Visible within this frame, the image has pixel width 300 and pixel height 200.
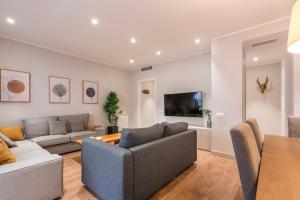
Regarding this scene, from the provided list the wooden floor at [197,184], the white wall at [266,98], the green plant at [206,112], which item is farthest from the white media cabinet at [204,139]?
the white wall at [266,98]

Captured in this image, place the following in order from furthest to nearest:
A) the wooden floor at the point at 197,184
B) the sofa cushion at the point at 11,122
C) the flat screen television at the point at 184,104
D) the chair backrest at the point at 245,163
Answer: the flat screen television at the point at 184,104 < the sofa cushion at the point at 11,122 < the wooden floor at the point at 197,184 < the chair backrest at the point at 245,163

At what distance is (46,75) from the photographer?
3898 mm

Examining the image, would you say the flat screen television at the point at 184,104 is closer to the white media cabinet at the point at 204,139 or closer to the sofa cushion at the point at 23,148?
the white media cabinet at the point at 204,139

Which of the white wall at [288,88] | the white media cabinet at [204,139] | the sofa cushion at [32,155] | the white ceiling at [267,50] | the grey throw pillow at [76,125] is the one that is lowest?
the white media cabinet at [204,139]

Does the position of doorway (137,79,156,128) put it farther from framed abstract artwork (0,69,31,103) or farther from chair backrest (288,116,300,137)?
chair backrest (288,116,300,137)

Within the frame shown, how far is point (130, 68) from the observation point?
607 centimetres

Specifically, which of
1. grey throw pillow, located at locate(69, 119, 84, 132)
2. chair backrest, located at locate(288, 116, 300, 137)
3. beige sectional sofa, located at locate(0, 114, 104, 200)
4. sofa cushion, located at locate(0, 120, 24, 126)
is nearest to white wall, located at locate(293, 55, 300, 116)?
chair backrest, located at locate(288, 116, 300, 137)

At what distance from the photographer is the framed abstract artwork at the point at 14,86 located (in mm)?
3264

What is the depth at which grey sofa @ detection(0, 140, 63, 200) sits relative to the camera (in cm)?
146

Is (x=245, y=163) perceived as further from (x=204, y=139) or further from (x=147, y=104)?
(x=147, y=104)

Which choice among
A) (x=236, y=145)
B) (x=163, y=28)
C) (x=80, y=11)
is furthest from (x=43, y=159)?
(x=163, y=28)

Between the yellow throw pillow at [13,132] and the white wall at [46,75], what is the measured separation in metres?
0.59

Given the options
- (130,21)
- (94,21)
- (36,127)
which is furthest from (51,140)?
(130,21)

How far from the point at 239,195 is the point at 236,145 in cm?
149
